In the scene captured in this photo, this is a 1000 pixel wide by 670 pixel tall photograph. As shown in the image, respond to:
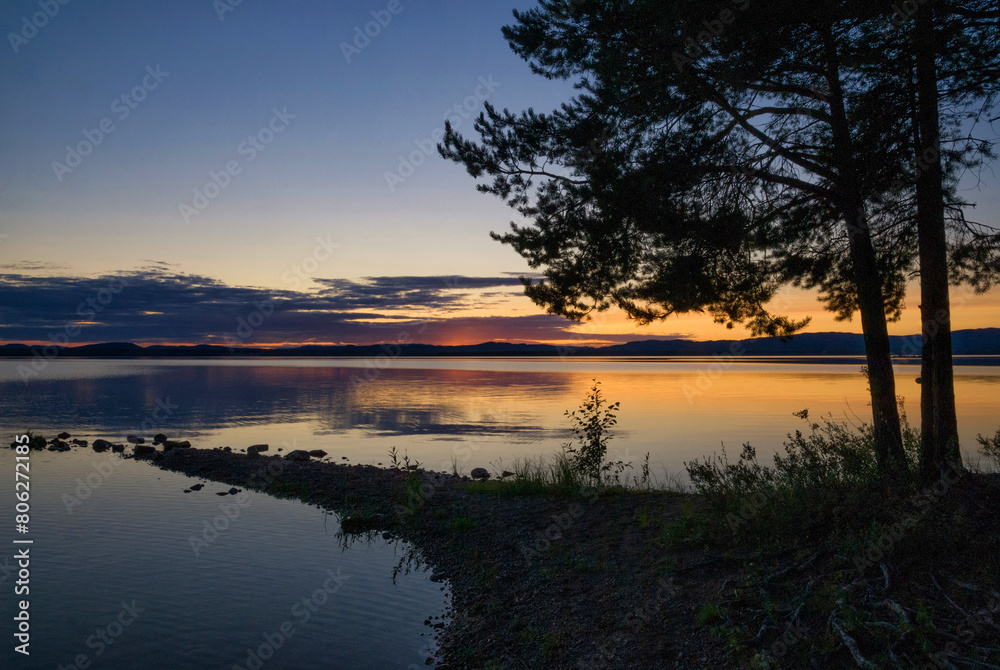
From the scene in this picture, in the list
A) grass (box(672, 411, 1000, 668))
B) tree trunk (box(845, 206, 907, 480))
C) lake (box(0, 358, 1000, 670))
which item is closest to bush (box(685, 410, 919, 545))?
grass (box(672, 411, 1000, 668))

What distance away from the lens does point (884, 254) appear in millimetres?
10961

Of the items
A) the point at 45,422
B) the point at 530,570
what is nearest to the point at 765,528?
the point at 530,570

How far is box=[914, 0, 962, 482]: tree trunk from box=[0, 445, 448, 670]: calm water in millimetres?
A: 7167

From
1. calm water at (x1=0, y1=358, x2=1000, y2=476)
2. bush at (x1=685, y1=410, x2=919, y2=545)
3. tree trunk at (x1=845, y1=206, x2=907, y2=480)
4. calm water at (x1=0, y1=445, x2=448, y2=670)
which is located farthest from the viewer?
calm water at (x1=0, y1=358, x2=1000, y2=476)

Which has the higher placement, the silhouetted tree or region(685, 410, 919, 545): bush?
the silhouetted tree

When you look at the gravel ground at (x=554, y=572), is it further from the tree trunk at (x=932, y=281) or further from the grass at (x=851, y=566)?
the tree trunk at (x=932, y=281)

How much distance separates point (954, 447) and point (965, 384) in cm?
4818

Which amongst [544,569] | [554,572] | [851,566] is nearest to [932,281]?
[851,566]

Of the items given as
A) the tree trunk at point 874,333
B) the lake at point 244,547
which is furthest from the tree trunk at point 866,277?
the lake at point 244,547

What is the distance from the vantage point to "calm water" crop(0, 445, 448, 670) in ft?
23.7

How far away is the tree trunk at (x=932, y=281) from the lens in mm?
8008

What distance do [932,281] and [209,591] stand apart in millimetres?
11347

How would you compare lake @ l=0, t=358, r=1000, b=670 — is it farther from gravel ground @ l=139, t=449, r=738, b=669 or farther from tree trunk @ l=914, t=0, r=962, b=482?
tree trunk @ l=914, t=0, r=962, b=482

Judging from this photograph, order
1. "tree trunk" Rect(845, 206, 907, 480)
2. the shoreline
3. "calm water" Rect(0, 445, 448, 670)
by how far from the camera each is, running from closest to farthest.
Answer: the shoreline < "calm water" Rect(0, 445, 448, 670) < "tree trunk" Rect(845, 206, 907, 480)
